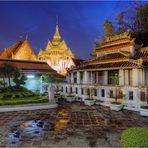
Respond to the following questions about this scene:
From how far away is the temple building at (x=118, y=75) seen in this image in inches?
480

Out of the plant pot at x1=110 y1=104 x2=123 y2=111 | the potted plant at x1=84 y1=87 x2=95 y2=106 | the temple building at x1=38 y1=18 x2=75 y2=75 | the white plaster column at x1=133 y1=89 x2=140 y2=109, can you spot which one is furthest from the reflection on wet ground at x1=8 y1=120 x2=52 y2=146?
the temple building at x1=38 y1=18 x2=75 y2=75

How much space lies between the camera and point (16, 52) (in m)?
25.2

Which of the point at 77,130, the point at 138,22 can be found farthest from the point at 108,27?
the point at 77,130

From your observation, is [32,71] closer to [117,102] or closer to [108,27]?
[117,102]

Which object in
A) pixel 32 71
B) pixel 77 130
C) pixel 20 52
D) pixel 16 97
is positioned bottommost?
pixel 77 130

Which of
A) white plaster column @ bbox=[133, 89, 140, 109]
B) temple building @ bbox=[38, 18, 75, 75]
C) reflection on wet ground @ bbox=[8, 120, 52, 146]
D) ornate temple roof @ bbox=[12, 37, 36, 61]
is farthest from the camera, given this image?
temple building @ bbox=[38, 18, 75, 75]

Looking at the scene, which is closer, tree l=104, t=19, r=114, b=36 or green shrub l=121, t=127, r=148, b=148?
green shrub l=121, t=127, r=148, b=148

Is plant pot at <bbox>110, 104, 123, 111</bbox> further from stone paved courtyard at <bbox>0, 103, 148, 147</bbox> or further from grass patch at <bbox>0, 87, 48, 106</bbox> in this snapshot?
grass patch at <bbox>0, 87, 48, 106</bbox>

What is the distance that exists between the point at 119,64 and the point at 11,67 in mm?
9398

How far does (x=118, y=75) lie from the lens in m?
14.2

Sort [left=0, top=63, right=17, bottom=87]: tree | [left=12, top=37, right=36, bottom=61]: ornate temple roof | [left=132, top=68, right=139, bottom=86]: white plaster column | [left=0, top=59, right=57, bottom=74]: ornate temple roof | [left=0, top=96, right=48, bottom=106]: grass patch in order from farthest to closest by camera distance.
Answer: [left=12, top=37, right=36, bottom=61]: ornate temple roof < [left=0, top=59, right=57, bottom=74]: ornate temple roof < [left=0, top=63, right=17, bottom=87]: tree < [left=132, top=68, right=139, bottom=86]: white plaster column < [left=0, top=96, right=48, bottom=106]: grass patch

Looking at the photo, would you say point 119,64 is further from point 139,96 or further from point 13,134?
point 13,134

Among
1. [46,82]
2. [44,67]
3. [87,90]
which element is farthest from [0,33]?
[87,90]

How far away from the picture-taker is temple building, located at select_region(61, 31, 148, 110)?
12.2m
